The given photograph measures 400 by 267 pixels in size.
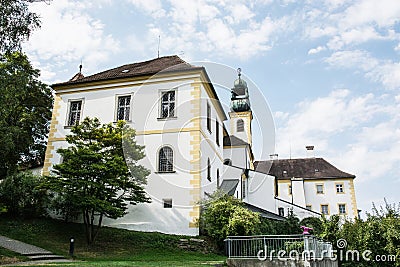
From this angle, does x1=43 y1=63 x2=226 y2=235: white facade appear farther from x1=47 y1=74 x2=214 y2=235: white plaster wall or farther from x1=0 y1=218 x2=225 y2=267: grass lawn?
x1=0 y1=218 x2=225 y2=267: grass lawn

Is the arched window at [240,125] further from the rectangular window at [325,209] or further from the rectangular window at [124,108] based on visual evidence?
the rectangular window at [124,108]

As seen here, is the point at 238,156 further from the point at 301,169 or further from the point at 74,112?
the point at 74,112

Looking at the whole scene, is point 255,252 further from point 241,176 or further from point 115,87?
point 241,176

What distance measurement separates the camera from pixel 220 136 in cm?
2766

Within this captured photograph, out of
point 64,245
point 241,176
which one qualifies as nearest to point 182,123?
point 64,245

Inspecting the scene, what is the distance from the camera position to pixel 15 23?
13.8 m

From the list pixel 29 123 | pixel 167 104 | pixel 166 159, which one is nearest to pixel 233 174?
pixel 166 159

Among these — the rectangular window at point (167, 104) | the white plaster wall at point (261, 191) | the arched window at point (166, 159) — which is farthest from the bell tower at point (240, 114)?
the arched window at point (166, 159)

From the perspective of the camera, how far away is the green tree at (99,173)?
52.9ft

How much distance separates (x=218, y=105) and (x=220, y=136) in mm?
3130

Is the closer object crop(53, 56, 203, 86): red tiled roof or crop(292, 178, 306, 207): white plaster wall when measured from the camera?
crop(53, 56, 203, 86): red tiled roof

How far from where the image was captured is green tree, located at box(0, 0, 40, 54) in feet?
44.1

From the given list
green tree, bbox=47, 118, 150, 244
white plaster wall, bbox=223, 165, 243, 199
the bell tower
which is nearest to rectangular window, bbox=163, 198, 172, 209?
green tree, bbox=47, 118, 150, 244

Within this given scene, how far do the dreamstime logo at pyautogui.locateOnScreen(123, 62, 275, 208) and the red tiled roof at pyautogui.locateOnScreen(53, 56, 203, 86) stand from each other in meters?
0.27
